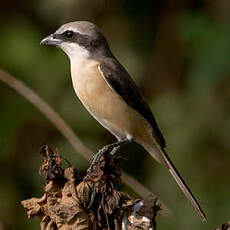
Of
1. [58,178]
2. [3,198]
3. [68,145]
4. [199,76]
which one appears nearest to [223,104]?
[199,76]

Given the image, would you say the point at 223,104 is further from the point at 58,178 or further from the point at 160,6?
the point at 58,178

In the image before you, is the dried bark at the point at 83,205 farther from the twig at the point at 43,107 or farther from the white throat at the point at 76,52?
the white throat at the point at 76,52

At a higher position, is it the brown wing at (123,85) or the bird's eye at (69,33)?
the bird's eye at (69,33)

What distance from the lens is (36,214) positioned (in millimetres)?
3346

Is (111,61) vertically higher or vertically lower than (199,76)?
higher

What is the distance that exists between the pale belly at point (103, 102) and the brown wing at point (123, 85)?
32mm

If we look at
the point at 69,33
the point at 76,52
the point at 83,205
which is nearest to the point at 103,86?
the point at 76,52

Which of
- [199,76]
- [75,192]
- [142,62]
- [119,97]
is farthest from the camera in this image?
[142,62]

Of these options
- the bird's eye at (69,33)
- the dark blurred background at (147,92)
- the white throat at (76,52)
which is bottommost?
the dark blurred background at (147,92)

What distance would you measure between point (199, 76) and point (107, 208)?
10.5ft

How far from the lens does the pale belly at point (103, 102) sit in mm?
5078

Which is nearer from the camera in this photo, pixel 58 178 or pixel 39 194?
pixel 58 178

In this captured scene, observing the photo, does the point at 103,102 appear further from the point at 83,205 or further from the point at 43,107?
the point at 83,205

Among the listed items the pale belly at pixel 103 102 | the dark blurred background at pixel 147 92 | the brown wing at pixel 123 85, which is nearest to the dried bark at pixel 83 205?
the pale belly at pixel 103 102
